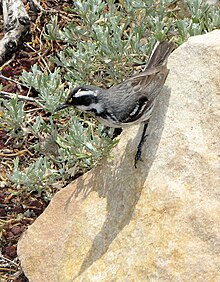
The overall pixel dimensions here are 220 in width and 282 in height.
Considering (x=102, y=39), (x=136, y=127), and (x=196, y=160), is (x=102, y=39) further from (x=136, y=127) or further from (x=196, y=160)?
(x=196, y=160)

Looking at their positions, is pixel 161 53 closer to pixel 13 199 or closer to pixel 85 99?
pixel 85 99

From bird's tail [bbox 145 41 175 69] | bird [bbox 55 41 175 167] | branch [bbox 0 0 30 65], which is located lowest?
branch [bbox 0 0 30 65]

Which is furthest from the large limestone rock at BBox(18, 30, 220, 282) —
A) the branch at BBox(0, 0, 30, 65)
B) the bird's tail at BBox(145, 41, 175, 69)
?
the branch at BBox(0, 0, 30, 65)

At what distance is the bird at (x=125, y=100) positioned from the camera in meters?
6.49

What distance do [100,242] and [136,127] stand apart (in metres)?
1.29

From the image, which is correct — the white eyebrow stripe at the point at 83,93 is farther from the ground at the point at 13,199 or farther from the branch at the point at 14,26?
the branch at the point at 14,26

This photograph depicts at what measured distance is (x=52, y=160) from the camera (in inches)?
289

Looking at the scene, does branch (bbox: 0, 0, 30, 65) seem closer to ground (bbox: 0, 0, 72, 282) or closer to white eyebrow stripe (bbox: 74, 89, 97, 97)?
ground (bbox: 0, 0, 72, 282)

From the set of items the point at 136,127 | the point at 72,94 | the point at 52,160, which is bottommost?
the point at 52,160

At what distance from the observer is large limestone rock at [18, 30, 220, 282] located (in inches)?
218

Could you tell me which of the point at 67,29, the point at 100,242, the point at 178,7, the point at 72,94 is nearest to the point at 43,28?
the point at 67,29

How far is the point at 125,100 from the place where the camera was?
666 centimetres

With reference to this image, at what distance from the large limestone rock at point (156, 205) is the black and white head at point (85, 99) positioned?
48 centimetres

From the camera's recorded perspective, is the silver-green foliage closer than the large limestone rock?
No
